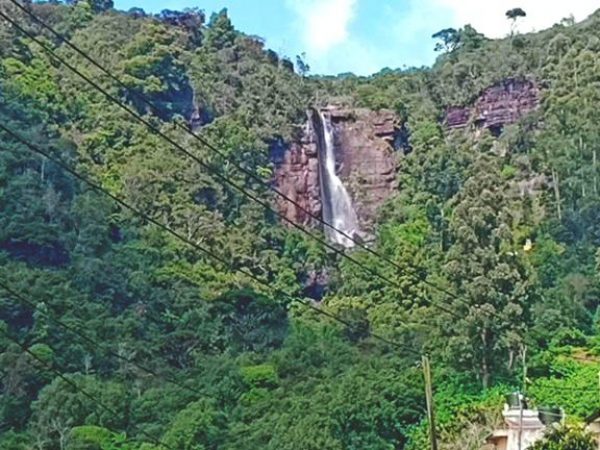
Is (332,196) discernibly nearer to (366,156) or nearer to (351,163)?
(351,163)

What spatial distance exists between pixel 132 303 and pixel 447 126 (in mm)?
25690

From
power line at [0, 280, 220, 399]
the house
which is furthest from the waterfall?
the house

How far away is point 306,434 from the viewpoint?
2923 centimetres

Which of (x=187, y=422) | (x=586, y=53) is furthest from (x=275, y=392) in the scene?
(x=586, y=53)

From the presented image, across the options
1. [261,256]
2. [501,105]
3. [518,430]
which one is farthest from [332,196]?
[518,430]

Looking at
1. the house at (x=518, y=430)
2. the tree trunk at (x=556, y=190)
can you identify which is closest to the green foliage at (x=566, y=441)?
the house at (x=518, y=430)

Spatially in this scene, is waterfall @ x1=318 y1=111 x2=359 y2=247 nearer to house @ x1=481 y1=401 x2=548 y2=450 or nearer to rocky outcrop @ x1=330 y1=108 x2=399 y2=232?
rocky outcrop @ x1=330 y1=108 x2=399 y2=232

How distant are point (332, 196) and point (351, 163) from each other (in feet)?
7.87

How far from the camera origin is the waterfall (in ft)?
192

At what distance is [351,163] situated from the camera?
6056 centimetres

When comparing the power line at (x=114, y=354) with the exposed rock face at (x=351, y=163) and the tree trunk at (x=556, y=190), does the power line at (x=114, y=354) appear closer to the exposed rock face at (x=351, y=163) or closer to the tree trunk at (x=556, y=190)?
the tree trunk at (x=556, y=190)

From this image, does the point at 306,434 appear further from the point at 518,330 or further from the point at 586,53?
the point at 586,53

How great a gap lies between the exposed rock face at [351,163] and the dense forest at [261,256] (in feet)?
3.32

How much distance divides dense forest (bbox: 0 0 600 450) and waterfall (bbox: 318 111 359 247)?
79.7 inches
